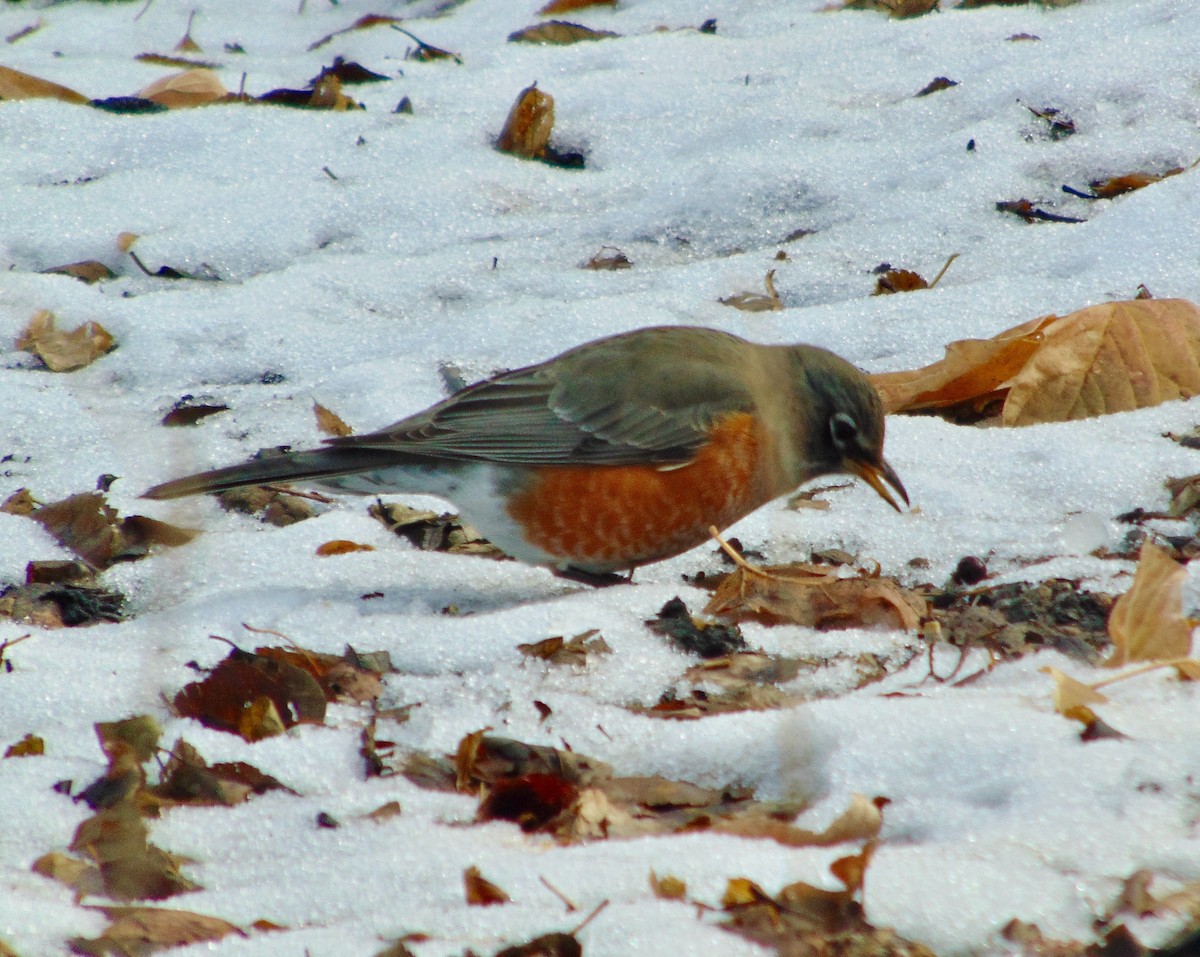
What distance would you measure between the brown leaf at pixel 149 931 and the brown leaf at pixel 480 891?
414 mm

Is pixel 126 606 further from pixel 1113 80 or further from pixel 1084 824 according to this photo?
pixel 1113 80

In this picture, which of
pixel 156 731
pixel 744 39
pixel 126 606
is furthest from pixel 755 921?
pixel 744 39

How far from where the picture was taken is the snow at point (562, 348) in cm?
264

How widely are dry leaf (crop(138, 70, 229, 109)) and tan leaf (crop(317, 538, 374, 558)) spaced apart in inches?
186

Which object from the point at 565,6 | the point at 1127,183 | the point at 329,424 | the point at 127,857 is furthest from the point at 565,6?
the point at 127,857

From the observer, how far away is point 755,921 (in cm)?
240

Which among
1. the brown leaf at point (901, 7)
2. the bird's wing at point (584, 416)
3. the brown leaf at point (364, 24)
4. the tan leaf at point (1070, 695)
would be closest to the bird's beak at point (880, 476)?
the bird's wing at point (584, 416)

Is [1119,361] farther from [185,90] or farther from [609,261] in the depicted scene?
[185,90]

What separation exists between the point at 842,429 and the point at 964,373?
94cm

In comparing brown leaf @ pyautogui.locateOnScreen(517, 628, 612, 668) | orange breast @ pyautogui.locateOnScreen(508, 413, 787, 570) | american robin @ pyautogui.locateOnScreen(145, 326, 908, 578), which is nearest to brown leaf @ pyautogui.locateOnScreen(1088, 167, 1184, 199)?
american robin @ pyautogui.locateOnScreen(145, 326, 908, 578)

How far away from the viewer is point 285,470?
475cm

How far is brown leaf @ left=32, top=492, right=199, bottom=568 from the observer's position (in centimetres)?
482

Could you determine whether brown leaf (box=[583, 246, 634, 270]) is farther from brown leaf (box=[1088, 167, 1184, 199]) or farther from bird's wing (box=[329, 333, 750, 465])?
brown leaf (box=[1088, 167, 1184, 199])

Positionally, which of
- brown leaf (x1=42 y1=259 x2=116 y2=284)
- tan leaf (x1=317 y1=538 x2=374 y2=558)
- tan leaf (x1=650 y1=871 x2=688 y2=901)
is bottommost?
tan leaf (x1=317 y1=538 x2=374 y2=558)
